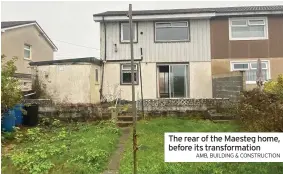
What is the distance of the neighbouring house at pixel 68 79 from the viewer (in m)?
15.8

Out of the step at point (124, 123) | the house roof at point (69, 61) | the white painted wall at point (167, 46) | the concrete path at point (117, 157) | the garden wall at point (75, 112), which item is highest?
the white painted wall at point (167, 46)

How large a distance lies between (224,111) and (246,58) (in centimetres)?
587

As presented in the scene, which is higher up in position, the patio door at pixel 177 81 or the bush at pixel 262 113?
the patio door at pixel 177 81

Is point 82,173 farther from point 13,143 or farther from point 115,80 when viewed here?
point 115,80

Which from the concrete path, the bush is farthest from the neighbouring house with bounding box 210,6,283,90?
the concrete path

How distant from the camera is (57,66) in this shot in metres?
15.9

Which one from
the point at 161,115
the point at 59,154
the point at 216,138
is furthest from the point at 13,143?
the point at 216,138

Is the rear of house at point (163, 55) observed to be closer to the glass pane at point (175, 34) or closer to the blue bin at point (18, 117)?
the glass pane at point (175, 34)

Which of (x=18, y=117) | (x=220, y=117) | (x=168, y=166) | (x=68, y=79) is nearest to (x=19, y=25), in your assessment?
(x=68, y=79)

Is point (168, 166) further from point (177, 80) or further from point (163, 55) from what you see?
point (163, 55)

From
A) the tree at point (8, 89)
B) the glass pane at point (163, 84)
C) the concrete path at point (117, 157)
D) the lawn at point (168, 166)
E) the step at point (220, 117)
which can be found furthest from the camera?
the glass pane at point (163, 84)

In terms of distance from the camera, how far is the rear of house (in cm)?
1772

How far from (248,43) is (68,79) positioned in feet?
35.8

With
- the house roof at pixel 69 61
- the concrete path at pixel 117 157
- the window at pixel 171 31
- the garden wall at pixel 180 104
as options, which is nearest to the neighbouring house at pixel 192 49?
the window at pixel 171 31
